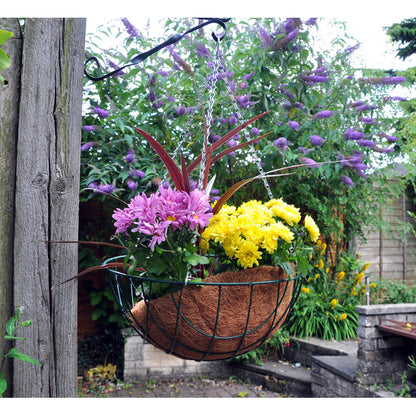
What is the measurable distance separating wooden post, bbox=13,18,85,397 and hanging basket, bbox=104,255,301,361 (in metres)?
0.27

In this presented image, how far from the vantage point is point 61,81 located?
3.55ft

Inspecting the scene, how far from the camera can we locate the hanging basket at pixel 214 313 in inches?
33.3

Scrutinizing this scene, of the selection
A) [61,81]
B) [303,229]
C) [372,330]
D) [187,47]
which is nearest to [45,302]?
[61,81]

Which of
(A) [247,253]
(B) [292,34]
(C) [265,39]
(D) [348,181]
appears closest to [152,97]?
(C) [265,39]

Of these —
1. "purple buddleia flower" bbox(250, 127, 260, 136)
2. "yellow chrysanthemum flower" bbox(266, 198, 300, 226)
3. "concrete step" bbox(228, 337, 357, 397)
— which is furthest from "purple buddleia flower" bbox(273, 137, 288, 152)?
"concrete step" bbox(228, 337, 357, 397)

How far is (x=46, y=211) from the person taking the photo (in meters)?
1.06

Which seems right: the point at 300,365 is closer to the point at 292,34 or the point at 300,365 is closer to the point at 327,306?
the point at 327,306

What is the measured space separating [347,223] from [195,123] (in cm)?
204

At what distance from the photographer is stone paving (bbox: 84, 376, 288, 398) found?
3006 millimetres

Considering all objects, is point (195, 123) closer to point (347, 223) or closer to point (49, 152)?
point (49, 152)

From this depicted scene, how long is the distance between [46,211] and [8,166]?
0.16m

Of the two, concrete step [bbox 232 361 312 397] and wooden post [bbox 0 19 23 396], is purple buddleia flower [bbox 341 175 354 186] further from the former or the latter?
wooden post [bbox 0 19 23 396]

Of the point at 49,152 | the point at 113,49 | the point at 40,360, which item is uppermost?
the point at 113,49

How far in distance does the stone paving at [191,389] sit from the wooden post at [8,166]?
2.14 metres
